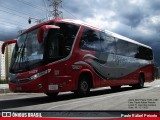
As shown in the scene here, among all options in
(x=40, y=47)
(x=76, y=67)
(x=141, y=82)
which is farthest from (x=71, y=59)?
(x=40, y=47)

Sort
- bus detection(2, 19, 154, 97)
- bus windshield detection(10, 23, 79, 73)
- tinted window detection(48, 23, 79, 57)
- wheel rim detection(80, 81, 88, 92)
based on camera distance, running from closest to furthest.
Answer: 1. bus windshield detection(10, 23, 79, 73)
2. bus detection(2, 19, 154, 97)
3. tinted window detection(48, 23, 79, 57)
4. wheel rim detection(80, 81, 88, 92)

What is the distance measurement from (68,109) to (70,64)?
4.55 metres

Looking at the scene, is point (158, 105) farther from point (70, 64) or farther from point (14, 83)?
point (70, 64)

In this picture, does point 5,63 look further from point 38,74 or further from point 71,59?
point 71,59

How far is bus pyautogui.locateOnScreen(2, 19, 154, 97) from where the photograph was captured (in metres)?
4.03

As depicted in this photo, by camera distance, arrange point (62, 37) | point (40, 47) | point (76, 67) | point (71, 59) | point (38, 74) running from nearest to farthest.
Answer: point (40, 47)
point (62, 37)
point (38, 74)
point (71, 59)
point (76, 67)

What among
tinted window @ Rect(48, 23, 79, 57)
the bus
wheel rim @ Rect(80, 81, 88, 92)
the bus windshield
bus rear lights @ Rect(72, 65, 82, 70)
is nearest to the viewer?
the bus windshield

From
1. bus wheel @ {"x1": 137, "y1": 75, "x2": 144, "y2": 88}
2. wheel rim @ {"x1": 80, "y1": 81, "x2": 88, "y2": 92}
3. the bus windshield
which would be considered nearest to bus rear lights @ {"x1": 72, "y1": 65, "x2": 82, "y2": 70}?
wheel rim @ {"x1": 80, "y1": 81, "x2": 88, "y2": 92}

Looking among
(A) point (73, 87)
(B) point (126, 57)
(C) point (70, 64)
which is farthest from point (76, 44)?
(B) point (126, 57)

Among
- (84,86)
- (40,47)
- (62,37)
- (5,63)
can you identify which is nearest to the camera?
(5,63)

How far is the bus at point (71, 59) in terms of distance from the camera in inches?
159

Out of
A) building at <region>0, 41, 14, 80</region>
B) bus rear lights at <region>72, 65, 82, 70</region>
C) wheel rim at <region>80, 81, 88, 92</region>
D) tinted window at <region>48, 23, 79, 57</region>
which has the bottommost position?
wheel rim at <region>80, 81, 88, 92</region>

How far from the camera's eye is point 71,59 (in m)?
7.74

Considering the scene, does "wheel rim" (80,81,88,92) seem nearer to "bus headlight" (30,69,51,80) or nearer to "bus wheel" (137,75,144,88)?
"bus headlight" (30,69,51,80)
